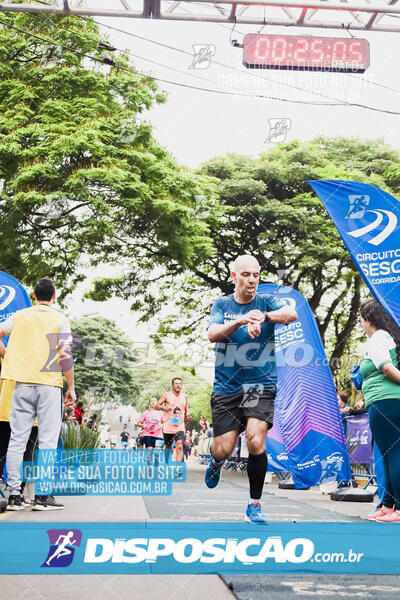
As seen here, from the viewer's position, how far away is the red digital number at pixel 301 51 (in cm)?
962

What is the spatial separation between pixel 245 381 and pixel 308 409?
4653 mm

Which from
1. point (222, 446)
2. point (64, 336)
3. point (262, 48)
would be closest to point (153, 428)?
point (262, 48)

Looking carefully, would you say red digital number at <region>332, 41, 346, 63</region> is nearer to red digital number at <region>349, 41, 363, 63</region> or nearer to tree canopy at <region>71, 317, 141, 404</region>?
red digital number at <region>349, 41, 363, 63</region>

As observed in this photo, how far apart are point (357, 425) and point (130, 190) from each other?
342 inches

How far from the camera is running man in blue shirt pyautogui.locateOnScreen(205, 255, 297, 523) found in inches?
174

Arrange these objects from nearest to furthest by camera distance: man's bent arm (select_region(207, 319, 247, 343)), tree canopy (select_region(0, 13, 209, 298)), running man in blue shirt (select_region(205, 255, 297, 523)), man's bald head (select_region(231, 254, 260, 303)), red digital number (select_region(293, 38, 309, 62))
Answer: man's bent arm (select_region(207, 319, 247, 343)), running man in blue shirt (select_region(205, 255, 297, 523)), man's bald head (select_region(231, 254, 260, 303)), red digital number (select_region(293, 38, 309, 62)), tree canopy (select_region(0, 13, 209, 298))

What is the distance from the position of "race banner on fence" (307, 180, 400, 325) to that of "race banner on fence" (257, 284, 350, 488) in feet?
9.07

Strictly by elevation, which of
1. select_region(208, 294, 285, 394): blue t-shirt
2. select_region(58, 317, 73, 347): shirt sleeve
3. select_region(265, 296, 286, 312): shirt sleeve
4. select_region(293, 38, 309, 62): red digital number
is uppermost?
select_region(293, 38, 309, 62): red digital number

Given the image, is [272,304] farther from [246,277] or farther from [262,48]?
[262,48]

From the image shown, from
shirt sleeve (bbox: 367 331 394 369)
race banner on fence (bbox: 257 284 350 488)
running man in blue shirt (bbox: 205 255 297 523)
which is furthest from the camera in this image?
race banner on fence (bbox: 257 284 350 488)

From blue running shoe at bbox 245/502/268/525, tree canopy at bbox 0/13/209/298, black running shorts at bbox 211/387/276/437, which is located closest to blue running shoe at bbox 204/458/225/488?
black running shorts at bbox 211/387/276/437

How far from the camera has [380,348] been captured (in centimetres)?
525

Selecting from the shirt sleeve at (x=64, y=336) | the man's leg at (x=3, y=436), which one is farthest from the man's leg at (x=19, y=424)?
the man's leg at (x=3, y=436)

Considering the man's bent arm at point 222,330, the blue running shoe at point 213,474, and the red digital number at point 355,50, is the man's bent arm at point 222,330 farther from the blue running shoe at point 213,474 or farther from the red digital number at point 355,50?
the red digital number at point 355,50
